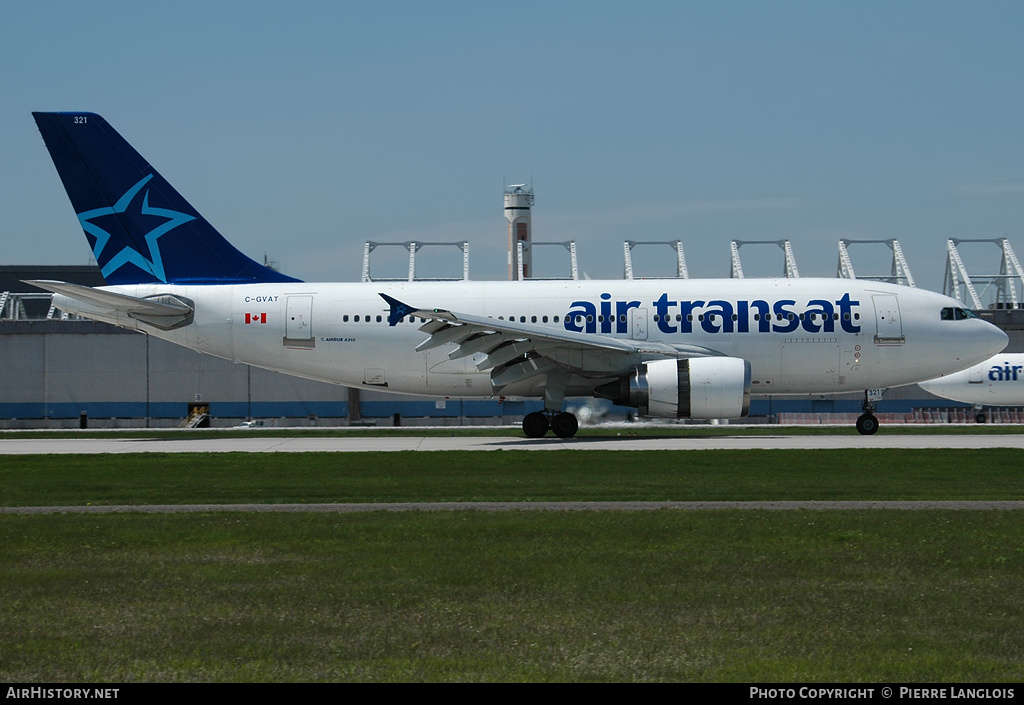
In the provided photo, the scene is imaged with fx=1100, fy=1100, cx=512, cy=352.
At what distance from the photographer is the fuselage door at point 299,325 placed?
31844 mm

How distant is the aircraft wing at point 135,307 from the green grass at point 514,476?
5.63 m

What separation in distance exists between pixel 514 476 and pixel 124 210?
1797cm

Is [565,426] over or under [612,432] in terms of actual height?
over

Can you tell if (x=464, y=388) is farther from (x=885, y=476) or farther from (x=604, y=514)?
(x=604, y=514)

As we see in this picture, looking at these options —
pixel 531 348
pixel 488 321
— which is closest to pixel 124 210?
pixel 488 321

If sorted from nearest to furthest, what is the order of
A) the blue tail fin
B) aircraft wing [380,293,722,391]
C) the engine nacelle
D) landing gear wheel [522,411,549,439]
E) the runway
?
the runway → the engine nacelle → aircraft wing [380,293,722,391] → landing gear wheel [522,411,549,439] → the blue tail fin

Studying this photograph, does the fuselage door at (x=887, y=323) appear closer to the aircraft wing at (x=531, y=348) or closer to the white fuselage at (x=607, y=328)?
the white fuselage at (x=607, y=328)

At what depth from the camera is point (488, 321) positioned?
95.6 ft

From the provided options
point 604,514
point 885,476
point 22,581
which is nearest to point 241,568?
point 22,581

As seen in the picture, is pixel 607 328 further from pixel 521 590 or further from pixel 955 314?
pixel 521 590

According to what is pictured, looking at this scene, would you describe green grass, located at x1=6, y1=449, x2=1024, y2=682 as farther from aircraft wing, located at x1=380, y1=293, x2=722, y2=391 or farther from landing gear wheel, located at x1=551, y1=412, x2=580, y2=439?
landing gear wheel, located at x1=551, y1=412, x2=580, y2=439

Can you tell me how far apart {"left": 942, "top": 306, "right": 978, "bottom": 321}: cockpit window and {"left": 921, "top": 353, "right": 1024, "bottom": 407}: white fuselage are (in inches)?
885

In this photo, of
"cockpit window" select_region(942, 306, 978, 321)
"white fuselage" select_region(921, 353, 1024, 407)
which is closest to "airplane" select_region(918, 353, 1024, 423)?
"white fuselage" select_region(921, 353, 1024, 407)

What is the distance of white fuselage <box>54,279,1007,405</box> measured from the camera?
101 ft
